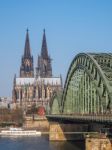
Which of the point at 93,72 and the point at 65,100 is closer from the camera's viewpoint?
the point at 93,72

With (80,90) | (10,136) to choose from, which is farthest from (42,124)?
(80,90)

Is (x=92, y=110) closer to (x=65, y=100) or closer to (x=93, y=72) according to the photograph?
(x=93, y=72)

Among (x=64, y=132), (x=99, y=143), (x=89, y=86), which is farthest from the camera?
(x=64, y=132)

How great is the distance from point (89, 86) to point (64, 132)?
2567 centimetres

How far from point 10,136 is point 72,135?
25.6 meters

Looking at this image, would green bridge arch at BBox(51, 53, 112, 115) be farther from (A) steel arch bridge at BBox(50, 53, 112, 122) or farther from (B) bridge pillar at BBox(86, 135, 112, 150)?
(B) bridge pillar at BBox(86, 135, 112, 150)

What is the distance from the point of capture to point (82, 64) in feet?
287

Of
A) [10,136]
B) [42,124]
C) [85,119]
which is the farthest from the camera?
[42,124]

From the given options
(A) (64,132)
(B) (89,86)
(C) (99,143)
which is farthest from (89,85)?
(A) (64,132)

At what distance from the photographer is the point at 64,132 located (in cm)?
10762

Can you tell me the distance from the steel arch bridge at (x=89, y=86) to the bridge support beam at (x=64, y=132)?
3319 mm

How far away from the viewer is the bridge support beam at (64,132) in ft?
354

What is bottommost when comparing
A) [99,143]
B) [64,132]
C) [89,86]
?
[64,132]

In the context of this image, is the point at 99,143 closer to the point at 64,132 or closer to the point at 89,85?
the point at 89,85
